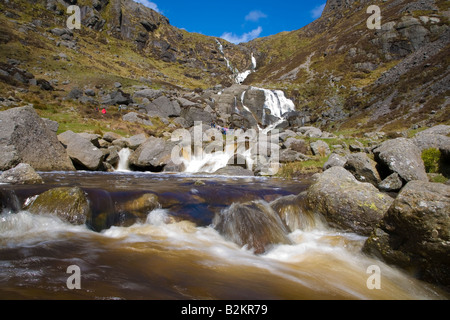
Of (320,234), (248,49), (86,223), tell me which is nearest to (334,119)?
(320,234)

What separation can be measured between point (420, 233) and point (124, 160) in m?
18.2

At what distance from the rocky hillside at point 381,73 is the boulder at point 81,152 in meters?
28.7

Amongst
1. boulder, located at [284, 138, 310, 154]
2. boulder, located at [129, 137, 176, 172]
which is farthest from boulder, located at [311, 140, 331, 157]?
boulder, located at [129, 137, 176, 172]

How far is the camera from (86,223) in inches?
251

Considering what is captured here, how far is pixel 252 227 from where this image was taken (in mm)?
6547

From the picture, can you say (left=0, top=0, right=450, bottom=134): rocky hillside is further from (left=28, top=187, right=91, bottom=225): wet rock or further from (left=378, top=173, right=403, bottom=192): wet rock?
(left=28, top=187, right=91, bottom=225): wet rock

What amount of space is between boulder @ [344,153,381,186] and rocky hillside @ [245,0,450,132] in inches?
659

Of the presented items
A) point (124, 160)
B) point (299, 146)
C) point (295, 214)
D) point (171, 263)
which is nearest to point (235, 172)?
point (299, 146)

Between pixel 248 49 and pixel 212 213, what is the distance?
150 meters

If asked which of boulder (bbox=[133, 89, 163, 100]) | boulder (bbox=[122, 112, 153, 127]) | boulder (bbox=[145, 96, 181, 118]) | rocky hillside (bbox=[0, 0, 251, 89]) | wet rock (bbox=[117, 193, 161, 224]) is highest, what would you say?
rocky hillside (bbox=[0, 0, 251, 89])

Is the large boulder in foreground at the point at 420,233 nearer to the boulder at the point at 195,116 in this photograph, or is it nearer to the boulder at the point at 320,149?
the boulder at the point at 320,149

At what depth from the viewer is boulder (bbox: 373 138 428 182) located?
1035cm

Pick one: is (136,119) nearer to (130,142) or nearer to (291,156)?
(130,142)
